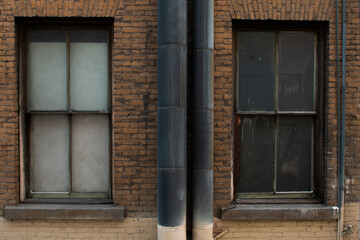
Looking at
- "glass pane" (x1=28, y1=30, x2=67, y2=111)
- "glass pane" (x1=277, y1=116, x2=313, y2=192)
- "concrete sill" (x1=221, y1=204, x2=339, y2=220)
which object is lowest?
"concrete sill" (x1=221, y1=204, x2=339, y2=220)

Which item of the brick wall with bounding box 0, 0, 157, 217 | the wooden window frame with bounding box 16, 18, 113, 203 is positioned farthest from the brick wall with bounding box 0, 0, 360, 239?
the wooden window frame with bounding box 16, 18, 113, 203

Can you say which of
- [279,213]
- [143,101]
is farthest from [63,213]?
[279,213]

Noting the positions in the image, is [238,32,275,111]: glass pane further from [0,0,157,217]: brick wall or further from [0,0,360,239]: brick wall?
[0,0,157,217]: brick wall

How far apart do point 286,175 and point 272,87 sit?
1.31 meters

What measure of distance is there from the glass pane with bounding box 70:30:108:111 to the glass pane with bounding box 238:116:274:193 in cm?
208

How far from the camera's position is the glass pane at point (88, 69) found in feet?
15.7

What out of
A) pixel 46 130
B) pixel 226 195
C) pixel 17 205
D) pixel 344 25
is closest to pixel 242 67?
pixel 344 25

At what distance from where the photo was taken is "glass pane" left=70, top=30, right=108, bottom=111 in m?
4.80

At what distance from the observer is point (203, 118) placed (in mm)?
4406

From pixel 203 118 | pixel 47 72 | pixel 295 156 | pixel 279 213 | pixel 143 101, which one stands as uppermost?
pixel 47 72

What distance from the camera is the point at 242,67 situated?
4844 mm

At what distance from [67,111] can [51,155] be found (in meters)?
0.68

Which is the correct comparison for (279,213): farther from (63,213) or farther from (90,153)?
(63,213)

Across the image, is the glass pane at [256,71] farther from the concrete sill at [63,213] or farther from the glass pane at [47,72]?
the glass pane at [47,72]
